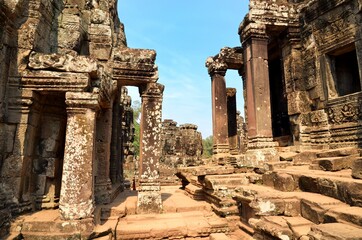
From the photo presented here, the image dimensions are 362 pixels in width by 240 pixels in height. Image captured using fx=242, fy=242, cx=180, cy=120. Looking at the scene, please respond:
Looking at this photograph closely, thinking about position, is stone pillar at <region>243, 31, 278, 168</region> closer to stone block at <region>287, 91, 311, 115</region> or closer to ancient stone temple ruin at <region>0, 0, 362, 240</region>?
ancient stone temple ruin at <region>0, 0, 362, 240</region>

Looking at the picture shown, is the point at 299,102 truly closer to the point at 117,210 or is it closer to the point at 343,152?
the point at 343,152

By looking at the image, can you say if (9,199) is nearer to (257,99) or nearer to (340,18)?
(257,99)

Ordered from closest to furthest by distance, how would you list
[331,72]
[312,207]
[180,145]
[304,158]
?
1. [312,207]
2. [304,158]
3. [331,72]
4. [180,145]

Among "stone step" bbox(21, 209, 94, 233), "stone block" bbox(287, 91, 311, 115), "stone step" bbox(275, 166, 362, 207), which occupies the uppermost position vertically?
"stone block" bbox(287, 91, 311, 115)

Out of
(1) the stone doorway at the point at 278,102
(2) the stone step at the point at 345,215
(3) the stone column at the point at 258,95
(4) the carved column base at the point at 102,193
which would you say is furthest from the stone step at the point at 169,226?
(1) the stone doorway at the point at 278,102

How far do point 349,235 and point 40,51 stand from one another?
5.66m

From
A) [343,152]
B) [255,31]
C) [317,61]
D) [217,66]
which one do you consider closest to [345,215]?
[343,152]

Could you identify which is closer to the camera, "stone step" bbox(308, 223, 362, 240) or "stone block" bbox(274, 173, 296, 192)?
"stone step" bbox(308, 223, 362, 240)

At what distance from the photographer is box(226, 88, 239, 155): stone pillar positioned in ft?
40.2

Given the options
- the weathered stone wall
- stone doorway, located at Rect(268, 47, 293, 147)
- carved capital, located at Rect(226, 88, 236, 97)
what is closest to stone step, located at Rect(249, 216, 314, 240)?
the weathered stone wall

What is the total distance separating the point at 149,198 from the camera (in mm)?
5395

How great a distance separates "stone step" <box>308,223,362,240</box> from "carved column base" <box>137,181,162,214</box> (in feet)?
11.1

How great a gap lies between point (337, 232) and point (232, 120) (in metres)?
10.1

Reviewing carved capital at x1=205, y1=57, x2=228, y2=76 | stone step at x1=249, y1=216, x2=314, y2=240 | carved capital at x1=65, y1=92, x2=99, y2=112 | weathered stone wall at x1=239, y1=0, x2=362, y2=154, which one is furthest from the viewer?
carved capital at x1=205, y1=57, x2=228, y2=76
